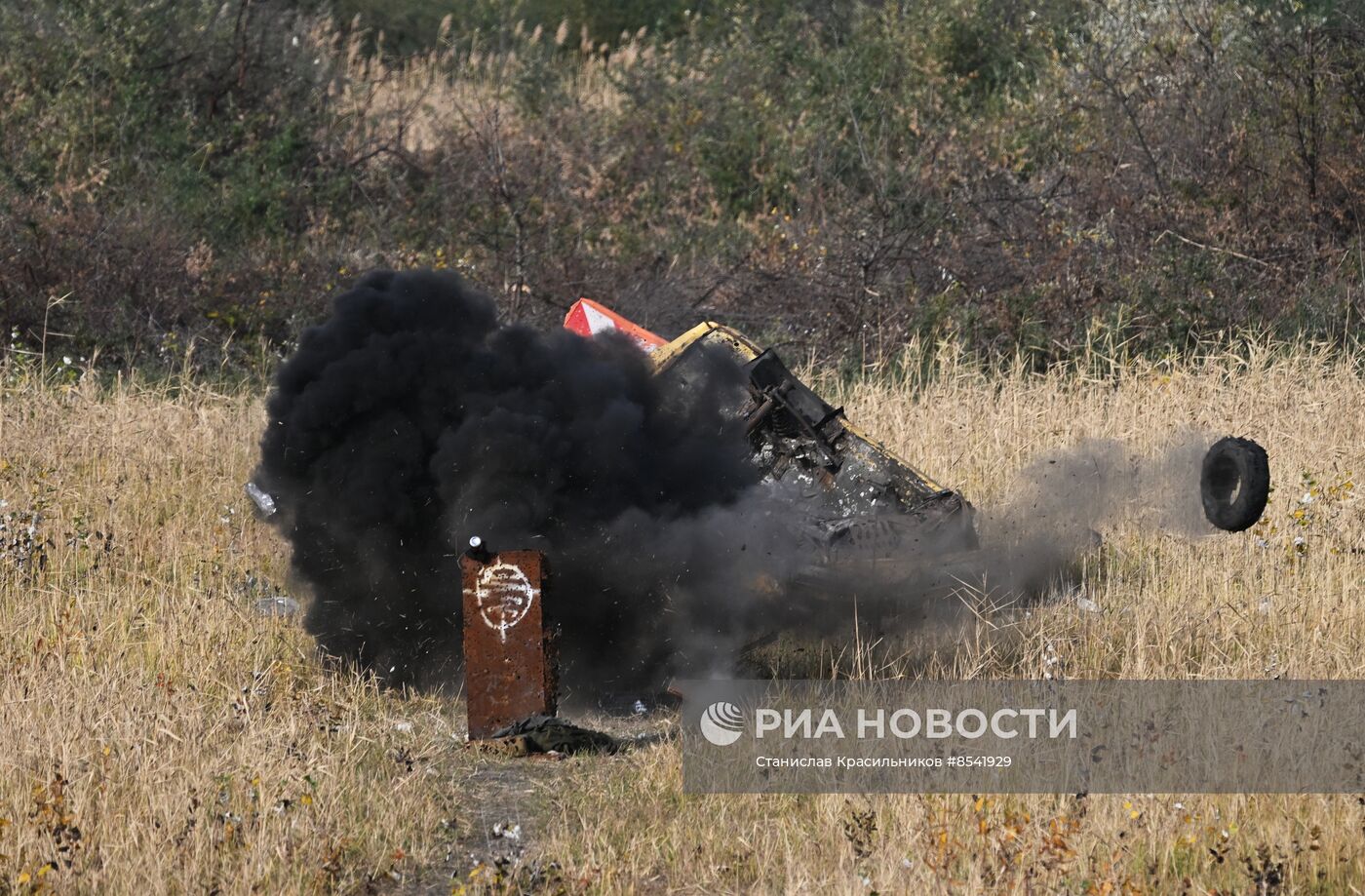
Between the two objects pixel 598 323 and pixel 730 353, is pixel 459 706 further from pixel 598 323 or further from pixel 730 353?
pixel 598 323

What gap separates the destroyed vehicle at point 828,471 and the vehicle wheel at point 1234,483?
7 centimetres

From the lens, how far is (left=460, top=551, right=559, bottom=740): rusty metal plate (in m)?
5.70

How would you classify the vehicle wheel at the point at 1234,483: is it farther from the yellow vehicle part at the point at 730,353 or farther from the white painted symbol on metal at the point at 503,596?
the white painted symbol on metal at the point at 503,596

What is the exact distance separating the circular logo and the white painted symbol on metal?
812mm

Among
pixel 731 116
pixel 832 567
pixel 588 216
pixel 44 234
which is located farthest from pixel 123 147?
pixel 832 567

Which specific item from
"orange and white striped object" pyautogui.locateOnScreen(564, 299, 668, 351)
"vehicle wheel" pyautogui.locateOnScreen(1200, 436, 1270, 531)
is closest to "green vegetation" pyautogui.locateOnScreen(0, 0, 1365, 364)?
"orange and white striped object" pyautogui.locateOnScreen(564, 299, 668, 351)

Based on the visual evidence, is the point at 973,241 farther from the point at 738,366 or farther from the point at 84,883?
the point at 84,883

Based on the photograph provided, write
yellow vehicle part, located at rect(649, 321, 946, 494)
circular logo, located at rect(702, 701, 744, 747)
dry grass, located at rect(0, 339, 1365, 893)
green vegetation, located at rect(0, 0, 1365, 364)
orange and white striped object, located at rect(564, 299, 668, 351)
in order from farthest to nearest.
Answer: green vegetation, located at rect(0, 0, 1365, 364) → orange and white striped object, located at rect(564, 299, 668, 351) → yellow vehicle part, located at rect(649, 321, 946, 494) → circular logo, located at rect(702, 701, 744, 747) → dry grass, located at rect(0, 339, 1365, 893)

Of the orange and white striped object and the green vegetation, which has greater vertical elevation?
the green vegetation

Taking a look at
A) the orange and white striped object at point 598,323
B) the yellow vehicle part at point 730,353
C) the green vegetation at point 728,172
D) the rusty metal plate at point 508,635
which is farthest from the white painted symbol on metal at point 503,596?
the green vegetation at point 728,172

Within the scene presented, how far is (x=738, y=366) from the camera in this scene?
7.33 m

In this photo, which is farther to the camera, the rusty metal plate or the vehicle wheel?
the vehicle wheel

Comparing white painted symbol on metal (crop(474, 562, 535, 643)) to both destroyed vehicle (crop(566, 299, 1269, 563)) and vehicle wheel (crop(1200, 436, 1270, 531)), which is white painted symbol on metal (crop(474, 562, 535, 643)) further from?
vehicle wheel (crop(1200, 436, 1270, 531))

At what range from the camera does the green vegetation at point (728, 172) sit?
12.8 metres
